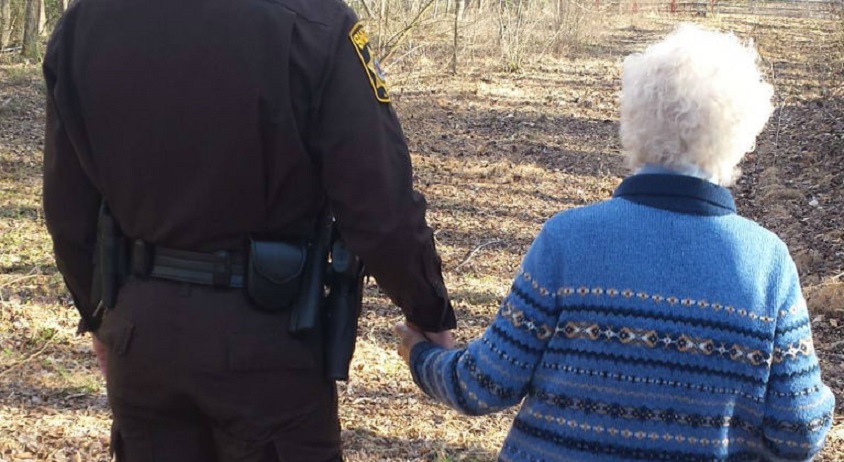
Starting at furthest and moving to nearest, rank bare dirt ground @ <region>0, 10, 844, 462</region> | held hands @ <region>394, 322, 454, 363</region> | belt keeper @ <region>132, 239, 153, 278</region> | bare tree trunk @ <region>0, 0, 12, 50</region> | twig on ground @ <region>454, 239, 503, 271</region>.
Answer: bare tree trunk @ <region>0, 0, 12, 50</region>
twig on ground @ <region>454, 239, 503, 271</region>
bare dirt ground @ <region>0, 10, 844, 462</region>
held hands @ <region>394, 322, 454, 363</region>
belt keeper @ <region>132, 239, 153, 278</region>

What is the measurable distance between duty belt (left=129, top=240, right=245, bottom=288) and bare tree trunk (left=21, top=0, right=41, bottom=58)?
1278 cm

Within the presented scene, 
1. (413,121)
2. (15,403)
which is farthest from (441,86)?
(15,403)

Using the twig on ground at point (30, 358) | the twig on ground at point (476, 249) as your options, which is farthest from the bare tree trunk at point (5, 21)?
the twig on ground at point (30, 358)

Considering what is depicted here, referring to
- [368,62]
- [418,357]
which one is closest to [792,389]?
[418,357]

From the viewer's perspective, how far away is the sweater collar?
6.56 feet

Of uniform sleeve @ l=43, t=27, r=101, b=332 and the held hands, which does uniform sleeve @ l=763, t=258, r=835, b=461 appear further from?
uniform sleeve @ l=43, t=27, r=101, b=332

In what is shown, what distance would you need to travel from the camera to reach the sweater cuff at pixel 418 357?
2.37 m

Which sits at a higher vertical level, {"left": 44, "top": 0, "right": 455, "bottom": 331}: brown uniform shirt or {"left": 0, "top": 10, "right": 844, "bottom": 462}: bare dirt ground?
{"left": 44, "top": 0, "right": 455, "bottom": 331}: brown uniform shirt

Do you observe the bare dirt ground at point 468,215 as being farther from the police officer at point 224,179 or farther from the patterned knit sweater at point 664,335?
the patterned knit sweater at point 664,335

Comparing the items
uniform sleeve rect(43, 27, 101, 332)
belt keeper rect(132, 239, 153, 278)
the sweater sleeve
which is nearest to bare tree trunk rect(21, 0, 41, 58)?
uniform sleeve rect(43, 27, 101, 332)

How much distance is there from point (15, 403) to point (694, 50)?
3.61m

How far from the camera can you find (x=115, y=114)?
2.27m

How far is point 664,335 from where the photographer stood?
1.95 m

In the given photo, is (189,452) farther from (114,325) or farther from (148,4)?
(148,4)
